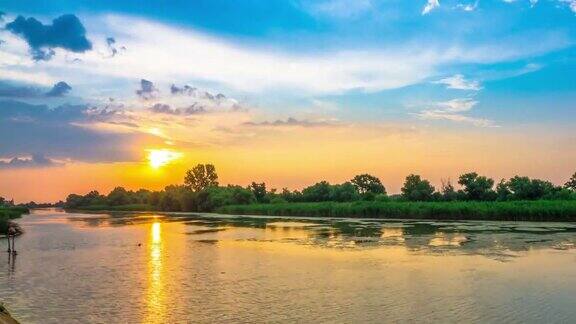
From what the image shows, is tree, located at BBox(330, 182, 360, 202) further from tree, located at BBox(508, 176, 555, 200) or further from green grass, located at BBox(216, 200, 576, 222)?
tree, located at BBox(508, 176, 555, 200)

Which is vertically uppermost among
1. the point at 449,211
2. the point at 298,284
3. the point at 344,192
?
the point at 344,192

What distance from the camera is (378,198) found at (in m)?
70.7

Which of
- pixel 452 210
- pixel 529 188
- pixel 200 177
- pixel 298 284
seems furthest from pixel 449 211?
pixel 200 177

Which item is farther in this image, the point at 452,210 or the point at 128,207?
the point at 128,207

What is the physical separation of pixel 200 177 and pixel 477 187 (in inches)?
3080

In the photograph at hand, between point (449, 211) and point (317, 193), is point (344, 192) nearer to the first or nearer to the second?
point (317, 193)

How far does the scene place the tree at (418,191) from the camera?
61.1m

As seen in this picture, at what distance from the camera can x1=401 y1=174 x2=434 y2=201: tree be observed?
200 ft

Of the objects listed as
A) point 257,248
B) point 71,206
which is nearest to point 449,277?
point 257,248

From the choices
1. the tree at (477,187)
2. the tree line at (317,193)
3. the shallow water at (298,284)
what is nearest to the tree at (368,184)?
the tree line at (317,193)

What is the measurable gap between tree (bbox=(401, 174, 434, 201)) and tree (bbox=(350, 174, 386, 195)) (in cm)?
2310

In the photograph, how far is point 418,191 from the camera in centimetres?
6147

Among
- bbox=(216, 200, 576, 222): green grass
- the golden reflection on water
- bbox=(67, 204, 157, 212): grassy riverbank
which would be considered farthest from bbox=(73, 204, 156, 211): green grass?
the golden reflection on water

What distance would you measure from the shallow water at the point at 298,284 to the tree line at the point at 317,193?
3256 cm
